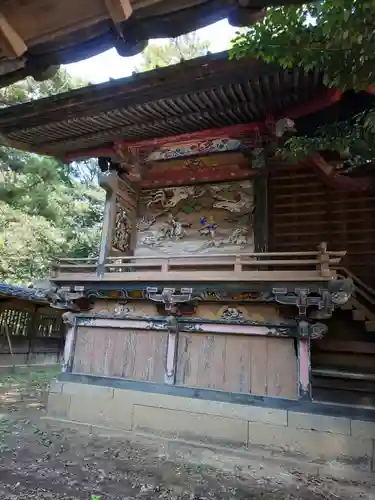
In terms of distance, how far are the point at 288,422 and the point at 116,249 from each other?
5.16 m

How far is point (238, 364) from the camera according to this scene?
22.9 feet

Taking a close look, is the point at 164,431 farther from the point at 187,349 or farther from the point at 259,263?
the point at 259,263

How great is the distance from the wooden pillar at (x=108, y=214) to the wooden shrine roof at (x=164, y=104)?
34.2 inches

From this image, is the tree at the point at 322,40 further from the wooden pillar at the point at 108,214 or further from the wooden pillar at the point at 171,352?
the wooden pillar at the point at 108,214

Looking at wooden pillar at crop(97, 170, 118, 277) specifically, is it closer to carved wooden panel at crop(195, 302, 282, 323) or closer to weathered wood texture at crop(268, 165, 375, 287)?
carved wooden panel at crop(195, 302, 282, 323)

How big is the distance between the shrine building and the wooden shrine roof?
0.11 feet

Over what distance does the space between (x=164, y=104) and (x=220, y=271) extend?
350 centimetres

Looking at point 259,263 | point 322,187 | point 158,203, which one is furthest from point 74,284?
point 322,187

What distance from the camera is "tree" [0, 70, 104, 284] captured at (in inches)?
329

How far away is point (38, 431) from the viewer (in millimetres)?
7352

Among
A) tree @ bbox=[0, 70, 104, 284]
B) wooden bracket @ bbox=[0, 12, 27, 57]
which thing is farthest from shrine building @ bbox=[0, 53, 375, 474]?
wooden bracket @ bbox=[0, 12, 27, 57]

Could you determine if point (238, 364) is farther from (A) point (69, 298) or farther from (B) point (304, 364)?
(A) point (69, 298)

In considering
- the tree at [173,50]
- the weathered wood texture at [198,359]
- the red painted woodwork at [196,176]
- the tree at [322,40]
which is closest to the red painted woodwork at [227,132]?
the red painted woodwork at [196,176]

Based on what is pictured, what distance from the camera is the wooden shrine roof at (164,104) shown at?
619cm
